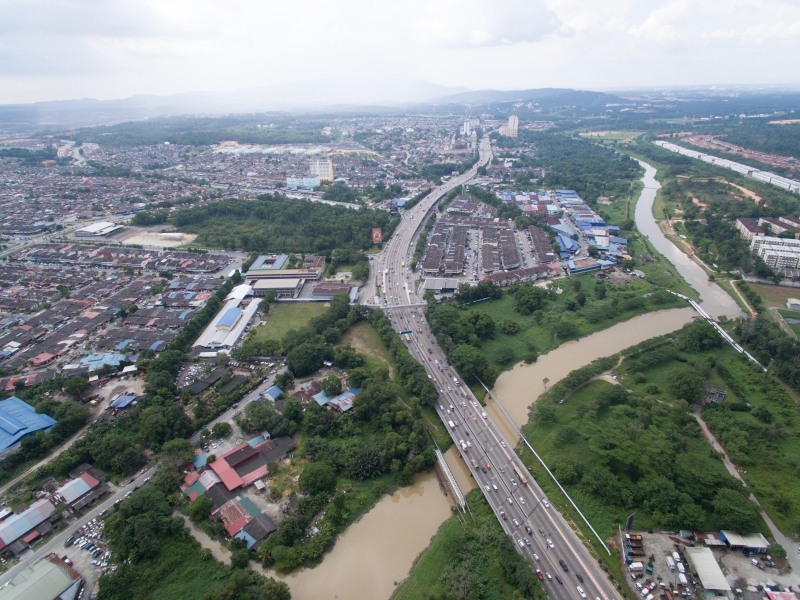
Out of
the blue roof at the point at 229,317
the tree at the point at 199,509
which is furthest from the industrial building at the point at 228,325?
the tree at the point at 199,509

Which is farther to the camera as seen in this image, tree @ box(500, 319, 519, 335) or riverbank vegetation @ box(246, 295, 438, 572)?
tree @ box(500, 319, 519, 335)

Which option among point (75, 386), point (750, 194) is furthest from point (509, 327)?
point (750, 194)

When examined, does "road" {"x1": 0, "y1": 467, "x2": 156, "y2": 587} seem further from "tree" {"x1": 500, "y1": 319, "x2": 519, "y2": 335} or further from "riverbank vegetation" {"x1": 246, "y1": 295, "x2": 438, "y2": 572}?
"tree" {"x1": 500, "y1": 319, "x2": 519, "y2": 335}

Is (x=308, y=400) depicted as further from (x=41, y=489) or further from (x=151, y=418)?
(x=41, y=489)

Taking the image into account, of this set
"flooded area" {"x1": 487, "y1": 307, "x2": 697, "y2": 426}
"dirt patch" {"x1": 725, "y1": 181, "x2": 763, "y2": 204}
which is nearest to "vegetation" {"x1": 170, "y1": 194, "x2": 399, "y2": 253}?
"flooded area" {"x1": 487, "y1": 307, "x2": 697, "y2": 426}

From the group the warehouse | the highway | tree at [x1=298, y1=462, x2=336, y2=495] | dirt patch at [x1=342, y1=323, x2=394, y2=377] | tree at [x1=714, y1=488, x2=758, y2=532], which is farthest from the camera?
the warehouse

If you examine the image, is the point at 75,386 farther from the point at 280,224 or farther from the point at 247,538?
the point at 280,224

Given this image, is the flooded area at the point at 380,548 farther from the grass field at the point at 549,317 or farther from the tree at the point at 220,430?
the grass field at the point at 549,317
